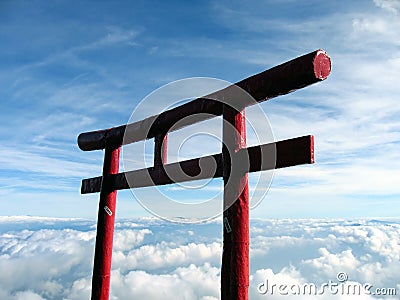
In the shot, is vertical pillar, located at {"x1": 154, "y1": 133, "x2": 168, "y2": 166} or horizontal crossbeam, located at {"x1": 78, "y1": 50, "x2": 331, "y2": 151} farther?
vertical pillar, located at {"x1": 154, "y1": 133, "x2": 168, "y2": 166}

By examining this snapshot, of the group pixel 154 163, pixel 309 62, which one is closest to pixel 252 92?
pixel 309 62

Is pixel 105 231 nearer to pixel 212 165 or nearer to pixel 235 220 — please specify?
pixel 212 165

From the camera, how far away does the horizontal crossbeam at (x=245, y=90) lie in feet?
7.89

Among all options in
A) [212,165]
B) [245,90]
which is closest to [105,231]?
[212,165]

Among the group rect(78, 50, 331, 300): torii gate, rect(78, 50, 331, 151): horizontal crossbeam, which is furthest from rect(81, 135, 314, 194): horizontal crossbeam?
rect(78, 50, 331, 151): horizontal crossbeam

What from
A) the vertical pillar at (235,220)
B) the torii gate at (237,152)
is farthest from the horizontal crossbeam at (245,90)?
the vertical pillar at (235,220)

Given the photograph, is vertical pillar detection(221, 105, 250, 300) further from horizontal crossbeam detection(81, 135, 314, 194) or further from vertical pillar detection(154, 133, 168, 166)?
vertical pillar detection(154, 133, 168, 166)

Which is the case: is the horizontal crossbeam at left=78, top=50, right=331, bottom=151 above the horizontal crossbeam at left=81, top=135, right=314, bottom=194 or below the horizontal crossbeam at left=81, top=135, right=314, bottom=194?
above

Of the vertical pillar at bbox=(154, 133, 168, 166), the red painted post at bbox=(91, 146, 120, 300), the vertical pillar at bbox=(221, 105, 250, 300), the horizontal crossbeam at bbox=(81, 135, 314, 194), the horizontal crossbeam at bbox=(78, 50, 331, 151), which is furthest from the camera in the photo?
the red painted post at bbox=(91, 146, 120, 300)

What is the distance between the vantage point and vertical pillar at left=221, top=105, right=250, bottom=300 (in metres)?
2.71

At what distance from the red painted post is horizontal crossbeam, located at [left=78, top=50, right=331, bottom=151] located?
0.25 metres

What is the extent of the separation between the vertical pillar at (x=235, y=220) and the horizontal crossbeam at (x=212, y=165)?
89 mm

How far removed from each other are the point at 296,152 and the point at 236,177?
0.52 metres

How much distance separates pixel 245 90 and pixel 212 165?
2.30ft
